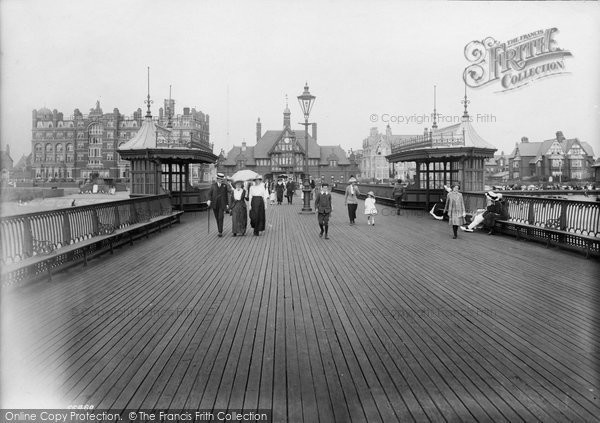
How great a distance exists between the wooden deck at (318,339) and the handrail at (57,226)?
25.5 inches

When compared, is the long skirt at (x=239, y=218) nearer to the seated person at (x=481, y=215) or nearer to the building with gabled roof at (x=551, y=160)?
the seated person at (x=481, y=215)

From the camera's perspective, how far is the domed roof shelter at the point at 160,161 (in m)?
20.5

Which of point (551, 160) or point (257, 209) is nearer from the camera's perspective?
point (257, 209)

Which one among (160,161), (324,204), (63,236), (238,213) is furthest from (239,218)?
(160,161)

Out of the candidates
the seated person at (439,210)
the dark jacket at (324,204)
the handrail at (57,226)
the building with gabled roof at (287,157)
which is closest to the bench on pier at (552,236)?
the seated person at (439,210)

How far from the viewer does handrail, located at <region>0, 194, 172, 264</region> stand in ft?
22.8

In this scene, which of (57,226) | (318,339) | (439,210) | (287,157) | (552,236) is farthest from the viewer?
(287,157)

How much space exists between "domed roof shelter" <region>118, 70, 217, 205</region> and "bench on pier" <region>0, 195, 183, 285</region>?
298 inches

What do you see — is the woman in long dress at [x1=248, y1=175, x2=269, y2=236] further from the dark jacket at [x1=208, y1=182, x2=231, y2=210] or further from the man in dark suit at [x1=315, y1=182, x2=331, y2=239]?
the man in dark suit at [x1=315, y1=182, x2=331, y2=239]

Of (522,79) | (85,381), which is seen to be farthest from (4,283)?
(522,79)

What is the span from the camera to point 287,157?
268 feet

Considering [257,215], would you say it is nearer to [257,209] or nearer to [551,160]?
[257,209]

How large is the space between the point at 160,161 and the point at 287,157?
6128 centimetres

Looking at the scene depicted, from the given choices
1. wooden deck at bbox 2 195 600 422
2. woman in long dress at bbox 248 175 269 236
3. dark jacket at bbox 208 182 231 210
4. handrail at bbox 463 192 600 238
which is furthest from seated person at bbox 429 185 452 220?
wooden deck at bbox 2 195 600 422
